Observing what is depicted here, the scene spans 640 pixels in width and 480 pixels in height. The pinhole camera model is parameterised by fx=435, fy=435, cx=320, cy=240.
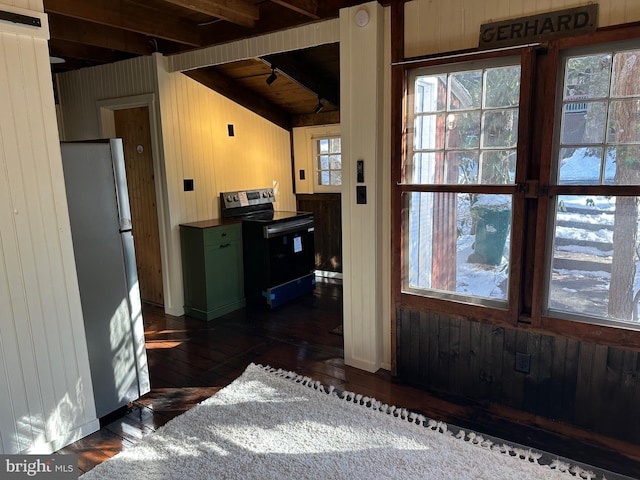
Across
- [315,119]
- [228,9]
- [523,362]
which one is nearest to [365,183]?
[523,362]

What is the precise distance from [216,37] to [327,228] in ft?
8.32

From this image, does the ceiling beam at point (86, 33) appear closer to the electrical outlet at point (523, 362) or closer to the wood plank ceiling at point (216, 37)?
the wood plank ceiling at point (216, 37)

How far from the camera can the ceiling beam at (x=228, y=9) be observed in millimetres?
2818

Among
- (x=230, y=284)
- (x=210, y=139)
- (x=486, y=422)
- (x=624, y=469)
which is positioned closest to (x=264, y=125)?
(x=210, y=139)

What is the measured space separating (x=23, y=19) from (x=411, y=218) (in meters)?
2.29

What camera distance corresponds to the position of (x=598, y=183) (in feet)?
7.11

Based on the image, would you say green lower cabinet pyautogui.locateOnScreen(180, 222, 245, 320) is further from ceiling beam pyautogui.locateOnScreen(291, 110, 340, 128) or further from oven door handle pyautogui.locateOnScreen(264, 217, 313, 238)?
ceiling beam pyautogui.locateOnScreen(291, 110, 340, 128)

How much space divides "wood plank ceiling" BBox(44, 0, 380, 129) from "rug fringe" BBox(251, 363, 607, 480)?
7.85ft

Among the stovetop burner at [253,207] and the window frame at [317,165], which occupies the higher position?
the window frame at [317,165]

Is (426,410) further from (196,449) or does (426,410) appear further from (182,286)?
(182,286)

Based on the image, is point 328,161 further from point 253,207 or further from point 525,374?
point 525,374

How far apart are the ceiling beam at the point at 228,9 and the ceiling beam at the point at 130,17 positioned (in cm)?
45

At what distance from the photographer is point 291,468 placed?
6.72ft

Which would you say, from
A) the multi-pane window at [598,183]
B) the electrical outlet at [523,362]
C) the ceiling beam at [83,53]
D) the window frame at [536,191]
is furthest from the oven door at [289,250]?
the multi-pane window at [598,183]
